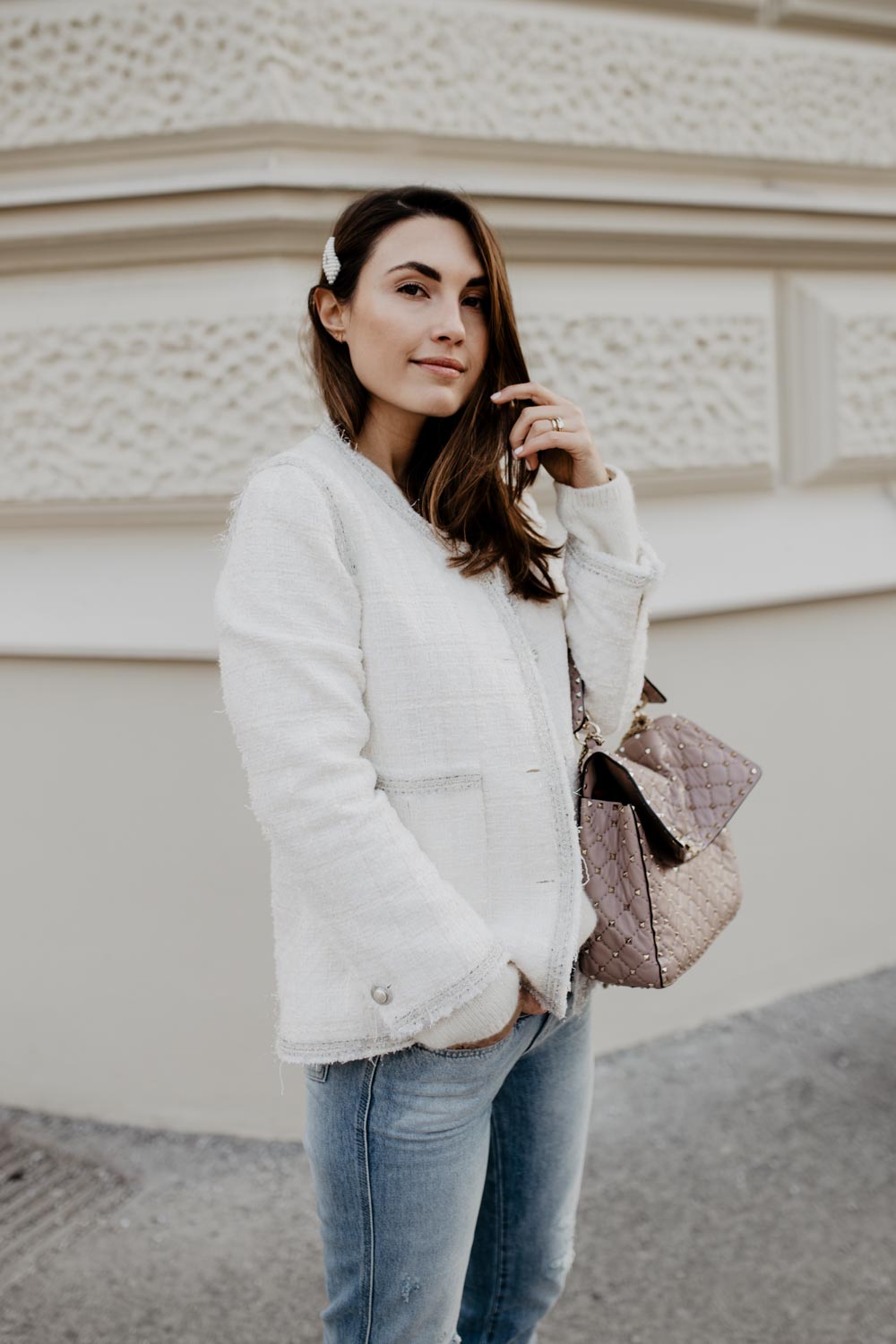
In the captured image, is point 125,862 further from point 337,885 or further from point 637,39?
point 637,39

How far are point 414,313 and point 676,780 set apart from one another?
2.30 feet

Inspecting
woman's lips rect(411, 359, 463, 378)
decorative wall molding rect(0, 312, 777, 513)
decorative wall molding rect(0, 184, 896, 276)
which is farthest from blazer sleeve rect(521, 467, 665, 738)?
decorative wall molding rect(0, 184, 896, 276)

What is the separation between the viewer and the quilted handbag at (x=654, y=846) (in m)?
1.59

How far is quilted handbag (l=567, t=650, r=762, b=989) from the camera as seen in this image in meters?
1.59

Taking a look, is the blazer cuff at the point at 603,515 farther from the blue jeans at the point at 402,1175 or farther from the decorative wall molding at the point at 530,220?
the decorative wall molding at the point at 530,220

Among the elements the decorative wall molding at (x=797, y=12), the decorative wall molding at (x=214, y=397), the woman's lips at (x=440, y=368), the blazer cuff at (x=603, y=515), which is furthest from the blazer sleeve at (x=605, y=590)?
the decorative wall molding at (x=797, y=12)

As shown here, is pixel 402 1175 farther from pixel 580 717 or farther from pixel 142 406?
pixel 142 406

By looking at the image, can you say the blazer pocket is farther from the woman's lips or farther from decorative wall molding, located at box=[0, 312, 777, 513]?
decorative wall molding, located at box=[0, 312, 777, 513]

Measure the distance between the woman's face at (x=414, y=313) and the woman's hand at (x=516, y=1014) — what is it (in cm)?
72

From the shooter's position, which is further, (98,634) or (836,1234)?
(98,634)

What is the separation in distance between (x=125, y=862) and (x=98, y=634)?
52cm

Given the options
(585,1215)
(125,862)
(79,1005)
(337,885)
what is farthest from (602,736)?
(79,1005)

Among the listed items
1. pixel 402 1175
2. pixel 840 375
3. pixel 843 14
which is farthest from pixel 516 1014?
pixel 843 14

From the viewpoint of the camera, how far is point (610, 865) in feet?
5.22
